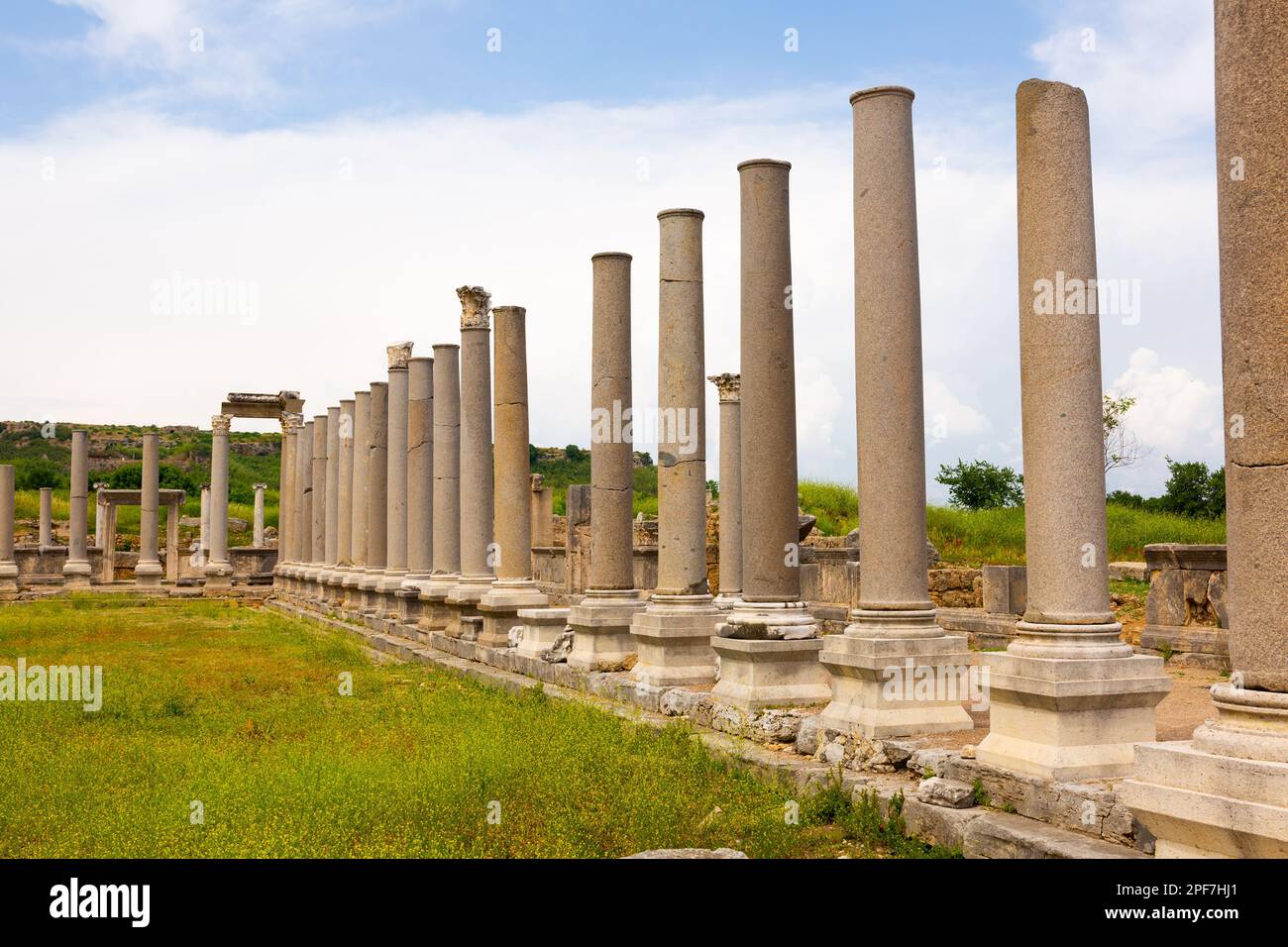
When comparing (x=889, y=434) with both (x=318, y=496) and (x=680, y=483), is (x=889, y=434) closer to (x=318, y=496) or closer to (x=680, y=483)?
(x=680, y=483)

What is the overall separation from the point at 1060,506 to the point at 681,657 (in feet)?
19.9

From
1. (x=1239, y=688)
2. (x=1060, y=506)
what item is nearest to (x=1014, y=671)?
(x=1060, y=506)

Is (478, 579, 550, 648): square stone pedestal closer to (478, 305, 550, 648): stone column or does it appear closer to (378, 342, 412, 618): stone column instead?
(478, 305, 550, 648): stone column

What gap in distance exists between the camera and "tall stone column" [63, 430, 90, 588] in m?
41.7

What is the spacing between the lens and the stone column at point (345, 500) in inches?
1255

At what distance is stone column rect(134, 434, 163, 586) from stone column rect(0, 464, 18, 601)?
13.0ft

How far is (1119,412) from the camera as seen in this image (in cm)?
4203

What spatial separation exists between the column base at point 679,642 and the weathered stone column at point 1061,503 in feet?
17.9

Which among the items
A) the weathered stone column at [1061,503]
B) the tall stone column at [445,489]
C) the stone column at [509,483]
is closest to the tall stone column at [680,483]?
Answer: the stone column at [509,483]

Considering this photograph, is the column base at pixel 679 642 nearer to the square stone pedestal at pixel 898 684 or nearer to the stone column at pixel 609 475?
the stone column at pixel 609 475

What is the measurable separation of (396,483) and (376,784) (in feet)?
59.7

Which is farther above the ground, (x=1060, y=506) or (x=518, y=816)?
(x=1060, y=506)
